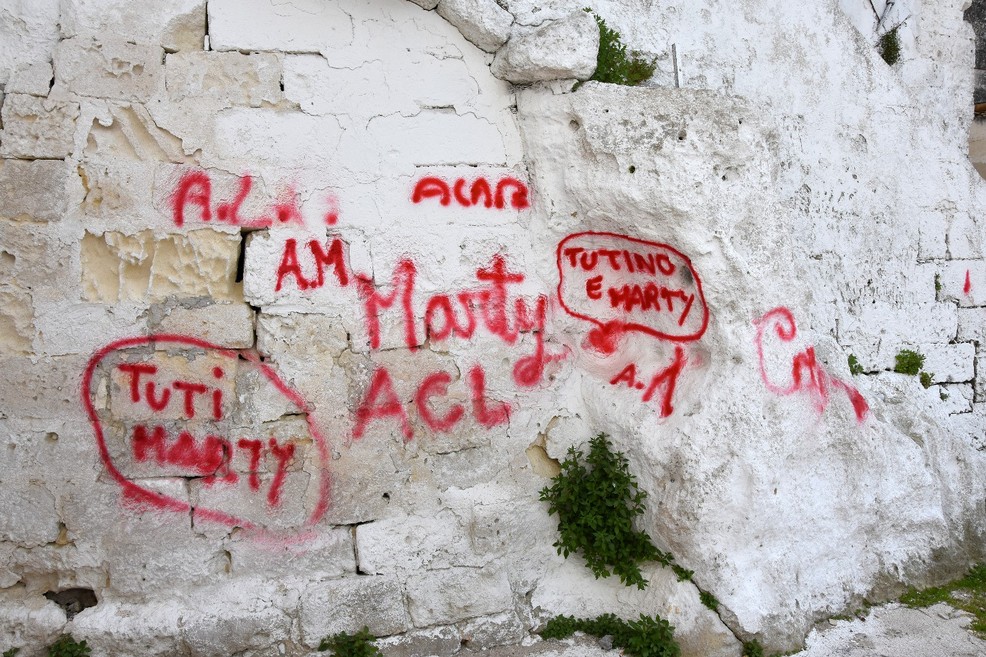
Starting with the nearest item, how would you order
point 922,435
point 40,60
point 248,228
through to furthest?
point 40,60 → point 248,228 → point 922,435

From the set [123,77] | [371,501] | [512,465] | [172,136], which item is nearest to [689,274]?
[512,465]

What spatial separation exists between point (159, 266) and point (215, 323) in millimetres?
342

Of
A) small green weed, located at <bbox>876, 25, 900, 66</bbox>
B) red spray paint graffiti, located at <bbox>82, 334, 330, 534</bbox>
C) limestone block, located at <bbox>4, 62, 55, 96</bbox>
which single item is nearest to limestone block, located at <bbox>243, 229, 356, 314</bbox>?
red spray paint graffiti, located at <bbox>82, 334, 330, 534</bbox>

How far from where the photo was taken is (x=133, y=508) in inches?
123

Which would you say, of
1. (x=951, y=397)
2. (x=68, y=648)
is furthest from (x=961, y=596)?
(x=68, y=648)

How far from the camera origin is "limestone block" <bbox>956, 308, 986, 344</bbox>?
15.3ft

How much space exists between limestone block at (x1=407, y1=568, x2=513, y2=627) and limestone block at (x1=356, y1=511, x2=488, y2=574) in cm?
5

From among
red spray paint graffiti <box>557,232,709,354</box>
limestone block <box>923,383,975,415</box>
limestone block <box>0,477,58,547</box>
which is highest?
red spray paint graffiti <box>557,232,709,354</box>

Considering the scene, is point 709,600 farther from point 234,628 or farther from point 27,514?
point 27,514

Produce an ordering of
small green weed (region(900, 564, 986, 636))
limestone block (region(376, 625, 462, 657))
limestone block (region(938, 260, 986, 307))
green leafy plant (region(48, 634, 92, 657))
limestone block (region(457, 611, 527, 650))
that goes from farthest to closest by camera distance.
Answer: limestone block (region(938, 260, 986, 307))
small green weed (region(900, 564, 986, 636))
limestone block (region(457, 611, 527, 650))
limestone block (region(376, 625, 462, 657))
green leafy plant (region(48, 634, 92, 657))

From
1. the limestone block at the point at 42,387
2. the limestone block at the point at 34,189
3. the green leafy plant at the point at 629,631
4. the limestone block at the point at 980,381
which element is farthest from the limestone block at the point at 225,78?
the limestone block at the point at 980,381

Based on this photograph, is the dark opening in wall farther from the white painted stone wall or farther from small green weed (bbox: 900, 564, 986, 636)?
small green weed (bbox: 900, 564, 986, 636)

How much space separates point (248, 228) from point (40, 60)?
1077 mm

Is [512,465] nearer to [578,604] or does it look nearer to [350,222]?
[578,604]
